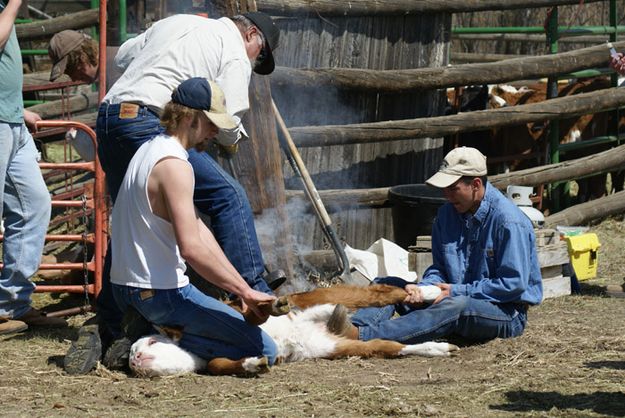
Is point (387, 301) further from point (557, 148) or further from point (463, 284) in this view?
point (557, 148)

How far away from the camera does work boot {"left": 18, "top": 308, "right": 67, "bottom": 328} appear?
6508mm

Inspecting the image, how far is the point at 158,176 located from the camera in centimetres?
488

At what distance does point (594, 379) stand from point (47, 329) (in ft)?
11.2

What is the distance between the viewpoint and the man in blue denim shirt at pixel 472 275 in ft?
18.5

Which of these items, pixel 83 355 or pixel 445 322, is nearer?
pixel 83 355

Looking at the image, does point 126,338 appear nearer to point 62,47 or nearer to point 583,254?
point 62,47

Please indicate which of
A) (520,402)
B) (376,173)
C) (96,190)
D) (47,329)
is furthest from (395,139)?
(520,402)

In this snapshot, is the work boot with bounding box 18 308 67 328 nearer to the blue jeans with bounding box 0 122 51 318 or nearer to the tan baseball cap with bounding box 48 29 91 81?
the blue jeans with bounding box 0 122 51 318

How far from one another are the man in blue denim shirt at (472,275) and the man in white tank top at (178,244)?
863 mm

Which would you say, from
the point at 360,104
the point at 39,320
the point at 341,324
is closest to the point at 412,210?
the point at 360,104

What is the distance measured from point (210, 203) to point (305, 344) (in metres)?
0.93

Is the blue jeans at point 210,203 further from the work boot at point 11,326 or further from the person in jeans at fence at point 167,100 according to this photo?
the work boot at point 11,326

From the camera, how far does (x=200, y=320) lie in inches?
202

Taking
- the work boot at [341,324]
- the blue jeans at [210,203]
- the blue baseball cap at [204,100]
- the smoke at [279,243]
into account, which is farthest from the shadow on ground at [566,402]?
the smoke at [279,243]
